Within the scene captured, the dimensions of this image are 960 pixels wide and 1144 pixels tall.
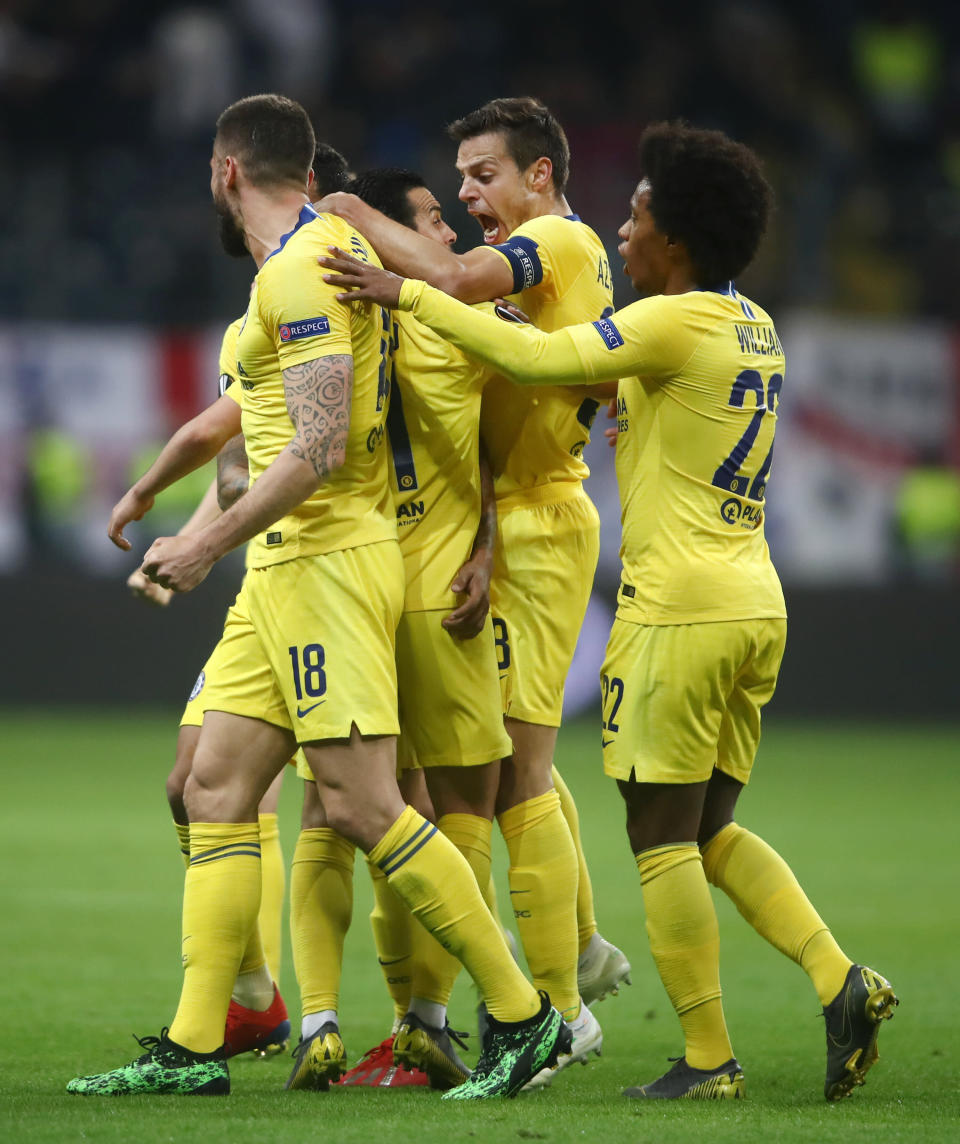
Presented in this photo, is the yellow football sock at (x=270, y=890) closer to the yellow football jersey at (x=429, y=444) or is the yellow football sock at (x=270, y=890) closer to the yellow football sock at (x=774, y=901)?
the yellow football jersey at (x=429, y=444)

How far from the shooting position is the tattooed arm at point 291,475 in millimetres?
3795

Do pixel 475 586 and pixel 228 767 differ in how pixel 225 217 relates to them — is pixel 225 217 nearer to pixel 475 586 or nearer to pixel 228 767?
pixel 475 586

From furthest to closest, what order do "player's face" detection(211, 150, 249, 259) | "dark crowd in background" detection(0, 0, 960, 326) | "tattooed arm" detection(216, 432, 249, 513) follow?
"dark crowd in background" detection(0, 0, 960, 326), "tattooed arm" detection(216, 432, 249, 513), "player's face" detection(211, 150, 249, 259)

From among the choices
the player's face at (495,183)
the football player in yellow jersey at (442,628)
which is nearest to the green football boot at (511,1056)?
the football player in yellow jersey at (442,628)

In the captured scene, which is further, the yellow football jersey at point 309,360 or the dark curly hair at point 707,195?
the dark curly hair at point 707,195

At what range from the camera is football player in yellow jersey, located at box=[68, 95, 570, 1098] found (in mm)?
3906

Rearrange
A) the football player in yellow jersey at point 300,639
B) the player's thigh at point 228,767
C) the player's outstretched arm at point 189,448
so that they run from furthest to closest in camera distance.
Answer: the player's outstretched arm at point 189,448
the player's thigh at point 228,767
the football player in yellow jersey at point 300,639

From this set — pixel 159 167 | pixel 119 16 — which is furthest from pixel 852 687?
pixel 119 16

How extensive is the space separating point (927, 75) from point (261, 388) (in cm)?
1445

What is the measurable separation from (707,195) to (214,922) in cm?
211

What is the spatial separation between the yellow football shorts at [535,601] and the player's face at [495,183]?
788mm

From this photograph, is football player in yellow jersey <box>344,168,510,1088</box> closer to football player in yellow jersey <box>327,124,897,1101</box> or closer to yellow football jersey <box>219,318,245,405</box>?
football player in yellow jersey <box>327,124,897,1101</box>

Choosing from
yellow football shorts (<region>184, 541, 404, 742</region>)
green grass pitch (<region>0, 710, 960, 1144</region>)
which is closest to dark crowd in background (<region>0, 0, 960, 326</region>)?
green grass pitch (<region>0, 710, 960, 1144</region>)

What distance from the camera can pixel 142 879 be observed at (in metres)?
7.63
